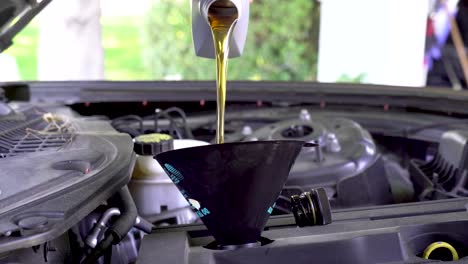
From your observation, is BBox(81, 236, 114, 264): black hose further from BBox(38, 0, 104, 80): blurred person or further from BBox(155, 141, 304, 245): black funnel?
BBox(38, 0, 104, 80): blurred person

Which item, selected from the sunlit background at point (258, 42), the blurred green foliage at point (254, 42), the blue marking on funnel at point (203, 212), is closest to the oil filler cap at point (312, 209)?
the blue marking on funnel at point (203, 212)

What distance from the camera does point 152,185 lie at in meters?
0.92

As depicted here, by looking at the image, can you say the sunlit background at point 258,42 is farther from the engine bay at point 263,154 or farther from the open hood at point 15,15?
the open hood at point 15,15

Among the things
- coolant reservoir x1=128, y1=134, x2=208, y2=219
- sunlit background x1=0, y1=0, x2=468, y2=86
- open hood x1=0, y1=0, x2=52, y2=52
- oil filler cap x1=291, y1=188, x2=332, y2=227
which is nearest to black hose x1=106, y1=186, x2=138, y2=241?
coolant reservoir x1=128, y1=134, x2=208, y2=219

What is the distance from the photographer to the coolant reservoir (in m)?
0.92

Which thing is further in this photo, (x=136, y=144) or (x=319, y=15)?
(x=319, y=15)

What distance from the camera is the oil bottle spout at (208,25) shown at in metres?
0.75

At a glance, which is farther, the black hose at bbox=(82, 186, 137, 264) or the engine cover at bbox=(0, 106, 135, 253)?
the black hose at bbox=(82, 186, 137, 264)

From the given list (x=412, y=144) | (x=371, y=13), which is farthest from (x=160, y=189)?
(x=371, y=13)

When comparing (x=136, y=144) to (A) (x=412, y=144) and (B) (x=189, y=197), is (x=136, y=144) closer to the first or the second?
(B) (x=189, y=197)

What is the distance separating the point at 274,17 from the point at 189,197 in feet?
13.1

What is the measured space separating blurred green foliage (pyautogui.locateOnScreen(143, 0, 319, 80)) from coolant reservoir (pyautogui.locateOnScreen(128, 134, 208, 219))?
341cm

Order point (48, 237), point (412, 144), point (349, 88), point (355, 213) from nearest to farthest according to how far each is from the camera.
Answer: point (48, 237) → point (355, 213) → point (412, 144) → point (349, 88)

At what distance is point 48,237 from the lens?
0.54 metres
